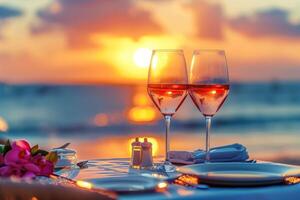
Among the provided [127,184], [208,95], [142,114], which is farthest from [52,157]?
[142,114]

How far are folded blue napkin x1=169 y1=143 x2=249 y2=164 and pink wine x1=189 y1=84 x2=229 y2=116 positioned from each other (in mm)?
250

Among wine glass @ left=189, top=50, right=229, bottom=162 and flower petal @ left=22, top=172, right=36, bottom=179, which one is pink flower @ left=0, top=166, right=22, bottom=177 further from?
wine glass @ left=189, top=50, right=229, bottom=162

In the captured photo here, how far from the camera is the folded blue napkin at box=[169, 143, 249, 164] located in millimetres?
2330

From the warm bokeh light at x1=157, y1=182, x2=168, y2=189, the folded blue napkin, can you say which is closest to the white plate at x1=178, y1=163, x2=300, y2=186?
the warm bokeh light at x1=157, y1=182, x2=168, y2=189

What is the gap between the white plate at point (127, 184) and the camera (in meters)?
1.72

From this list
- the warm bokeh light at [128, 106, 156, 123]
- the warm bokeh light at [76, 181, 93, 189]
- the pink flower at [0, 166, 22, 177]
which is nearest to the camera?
the warm bokeh light at [76, 181, 93, 189]

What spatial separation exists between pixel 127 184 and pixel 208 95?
0.44 m

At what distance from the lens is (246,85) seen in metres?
29.4

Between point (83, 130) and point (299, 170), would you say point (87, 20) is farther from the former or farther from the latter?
point (299, 170)

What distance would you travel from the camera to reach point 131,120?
19.1m

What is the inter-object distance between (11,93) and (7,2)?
368 cm

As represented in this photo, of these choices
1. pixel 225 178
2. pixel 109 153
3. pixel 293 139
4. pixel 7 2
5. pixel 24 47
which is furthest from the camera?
pixel 24 47

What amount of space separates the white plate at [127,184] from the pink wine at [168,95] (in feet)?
1.17

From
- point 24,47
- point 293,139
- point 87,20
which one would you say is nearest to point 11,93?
point 24,47
